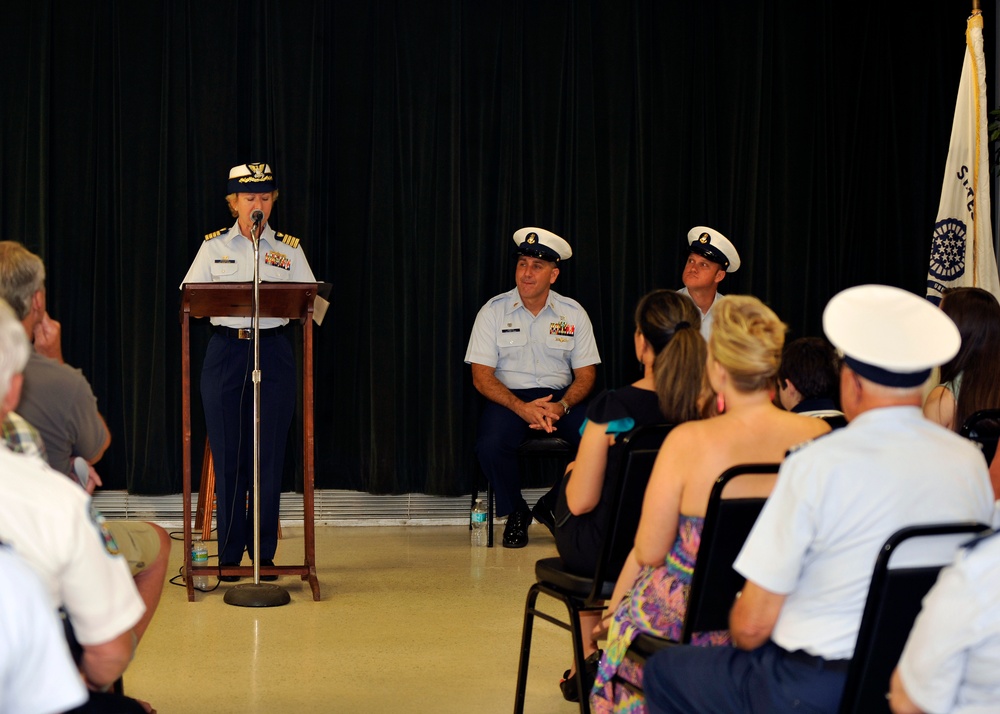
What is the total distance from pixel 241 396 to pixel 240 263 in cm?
59

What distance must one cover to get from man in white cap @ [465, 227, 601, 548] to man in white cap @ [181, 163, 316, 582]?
1.28 meters

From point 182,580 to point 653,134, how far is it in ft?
11.6

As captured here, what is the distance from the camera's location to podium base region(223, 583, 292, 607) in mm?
4273

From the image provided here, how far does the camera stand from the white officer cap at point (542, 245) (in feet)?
18.6

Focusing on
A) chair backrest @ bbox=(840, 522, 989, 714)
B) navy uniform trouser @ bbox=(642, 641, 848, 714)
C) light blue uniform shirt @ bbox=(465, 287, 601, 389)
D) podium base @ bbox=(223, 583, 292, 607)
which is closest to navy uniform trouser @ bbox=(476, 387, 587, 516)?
light blue uniform shirt @ bbox=(465, 287, 601, 389)

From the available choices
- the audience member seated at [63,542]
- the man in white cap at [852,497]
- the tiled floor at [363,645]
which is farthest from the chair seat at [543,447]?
the audience member seated at [63,542]

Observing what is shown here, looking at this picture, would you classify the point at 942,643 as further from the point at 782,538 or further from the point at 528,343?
the point at 528,343

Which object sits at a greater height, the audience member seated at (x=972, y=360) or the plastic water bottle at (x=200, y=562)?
the audience member seated at (x=972, y=360)

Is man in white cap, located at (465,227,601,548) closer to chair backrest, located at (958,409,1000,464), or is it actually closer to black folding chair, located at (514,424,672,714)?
black folding chair, located at (514,424,672,714)

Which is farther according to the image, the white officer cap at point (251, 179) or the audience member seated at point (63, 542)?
the white officer cap at point (251, 179)

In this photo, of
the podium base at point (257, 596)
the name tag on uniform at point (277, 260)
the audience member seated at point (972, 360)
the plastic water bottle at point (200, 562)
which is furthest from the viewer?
the name tag on uniform at point (277, 260)

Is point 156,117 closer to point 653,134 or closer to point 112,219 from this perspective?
point 112,219

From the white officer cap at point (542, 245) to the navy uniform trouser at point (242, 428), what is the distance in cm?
156

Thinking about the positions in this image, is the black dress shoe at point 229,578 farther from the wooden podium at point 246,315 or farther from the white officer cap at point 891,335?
the white officer cap at point 891,335
